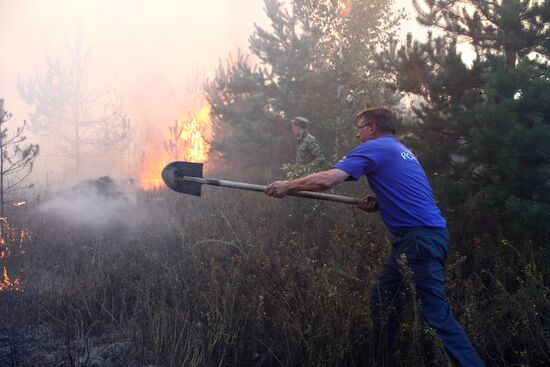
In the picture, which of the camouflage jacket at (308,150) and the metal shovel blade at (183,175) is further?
the camouflage jacket at (308,150)

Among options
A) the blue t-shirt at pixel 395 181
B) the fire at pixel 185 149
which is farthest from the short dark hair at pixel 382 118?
the fire at pixel 185 149

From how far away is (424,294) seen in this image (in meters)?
2.70

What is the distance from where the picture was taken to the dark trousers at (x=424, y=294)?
8.29 feet

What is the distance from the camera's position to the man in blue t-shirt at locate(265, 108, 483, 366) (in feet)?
8.72

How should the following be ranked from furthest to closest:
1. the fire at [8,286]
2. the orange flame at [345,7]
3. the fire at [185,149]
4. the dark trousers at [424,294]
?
the fire at [185,149] → the orange flame at [345,7] → the fire at [8,286] → the dark trousers at [424,294]

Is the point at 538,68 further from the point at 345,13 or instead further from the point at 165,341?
the point at 345,13

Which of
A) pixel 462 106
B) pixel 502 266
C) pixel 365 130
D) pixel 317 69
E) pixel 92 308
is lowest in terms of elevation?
pixel 92 308

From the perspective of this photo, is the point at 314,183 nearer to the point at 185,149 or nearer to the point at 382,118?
the point at 382,118

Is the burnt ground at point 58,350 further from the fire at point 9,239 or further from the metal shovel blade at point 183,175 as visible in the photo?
the fire at point 9,239

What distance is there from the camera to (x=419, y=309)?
8.86 feet

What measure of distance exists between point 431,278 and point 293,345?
3.54 feet

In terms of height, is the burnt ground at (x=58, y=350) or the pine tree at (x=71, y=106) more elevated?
the pine tree at (x=71, y=106)

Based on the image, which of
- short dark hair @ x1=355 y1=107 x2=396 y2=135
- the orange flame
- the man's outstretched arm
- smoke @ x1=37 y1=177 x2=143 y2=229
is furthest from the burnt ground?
the orange flame

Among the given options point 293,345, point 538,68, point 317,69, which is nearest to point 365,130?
point 293,345
